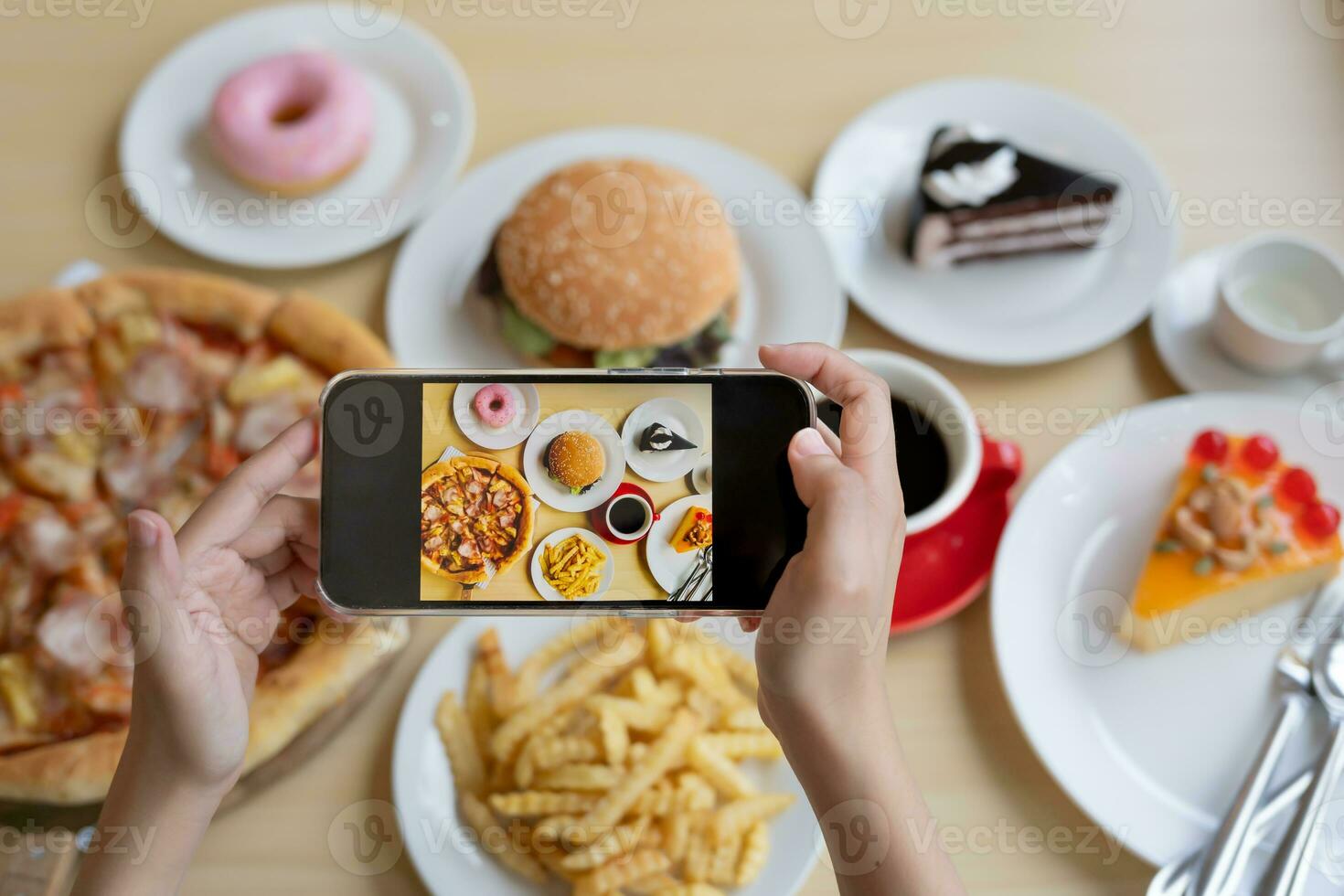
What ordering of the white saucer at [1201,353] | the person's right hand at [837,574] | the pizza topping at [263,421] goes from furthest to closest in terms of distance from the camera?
1. the white saucer at [1201,353]
2. the pizza topping at [263,421]
3. the person's right hand at [837,574]

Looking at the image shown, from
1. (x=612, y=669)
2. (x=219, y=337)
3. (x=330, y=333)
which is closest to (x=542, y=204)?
(x=330, y=333)

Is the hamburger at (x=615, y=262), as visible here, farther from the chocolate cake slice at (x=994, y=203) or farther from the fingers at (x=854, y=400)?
the fingers at (x=854, y=400)

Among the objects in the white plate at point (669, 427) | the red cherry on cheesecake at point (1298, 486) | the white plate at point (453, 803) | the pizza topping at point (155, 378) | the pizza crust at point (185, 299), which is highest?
the white plate at point (669, 427)

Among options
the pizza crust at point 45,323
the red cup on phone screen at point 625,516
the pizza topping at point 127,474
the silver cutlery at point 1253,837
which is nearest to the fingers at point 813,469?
the red cup on phone screen at point 625,516

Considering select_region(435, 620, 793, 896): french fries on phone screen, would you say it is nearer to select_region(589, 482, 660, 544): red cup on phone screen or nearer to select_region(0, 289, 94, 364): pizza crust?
select_region(589, 482, 660, 544): red cup on phone screen

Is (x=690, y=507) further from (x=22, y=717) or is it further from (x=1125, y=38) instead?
(x=1125, y=38)

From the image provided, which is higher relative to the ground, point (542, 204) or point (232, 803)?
point (542, 204)

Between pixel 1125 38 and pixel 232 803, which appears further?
pixel 1125 38
